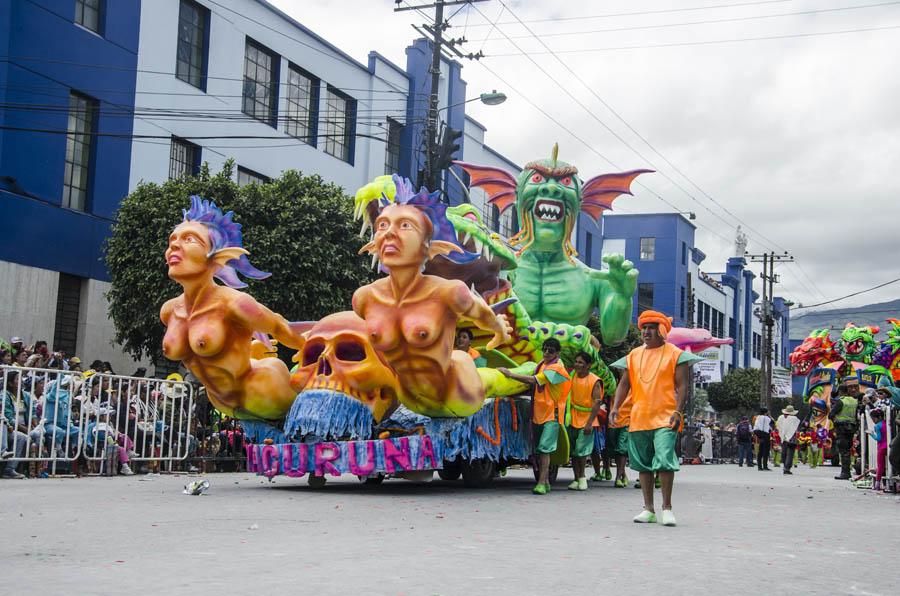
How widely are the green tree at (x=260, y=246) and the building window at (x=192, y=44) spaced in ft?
16.2

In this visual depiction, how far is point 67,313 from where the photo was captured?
20484mm

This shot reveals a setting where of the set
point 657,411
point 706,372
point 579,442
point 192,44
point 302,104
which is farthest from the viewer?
point 706,372

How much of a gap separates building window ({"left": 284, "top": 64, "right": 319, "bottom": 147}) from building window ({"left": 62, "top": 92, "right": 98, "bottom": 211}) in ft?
23.3

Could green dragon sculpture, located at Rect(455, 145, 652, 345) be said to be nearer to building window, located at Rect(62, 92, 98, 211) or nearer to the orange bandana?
the orange bandana

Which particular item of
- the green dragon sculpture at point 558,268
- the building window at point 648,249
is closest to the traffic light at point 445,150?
the green dragon sculpture at point 558,268

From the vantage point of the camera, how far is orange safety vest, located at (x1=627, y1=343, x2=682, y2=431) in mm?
8391

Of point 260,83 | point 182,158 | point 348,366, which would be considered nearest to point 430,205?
point 348,366

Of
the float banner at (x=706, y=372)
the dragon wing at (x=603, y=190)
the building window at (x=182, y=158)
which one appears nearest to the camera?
the dragon wing at (x=603, y=190)

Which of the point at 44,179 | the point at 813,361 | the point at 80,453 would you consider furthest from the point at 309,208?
the point at 813,361

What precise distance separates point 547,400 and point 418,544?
17.4 ft

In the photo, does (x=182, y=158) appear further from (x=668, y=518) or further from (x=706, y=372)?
(x=706, y=372)

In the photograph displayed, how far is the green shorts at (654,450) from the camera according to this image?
8.24 metres

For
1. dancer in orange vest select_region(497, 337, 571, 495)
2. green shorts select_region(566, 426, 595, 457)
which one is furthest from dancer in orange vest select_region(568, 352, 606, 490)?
dancer in orange vest select_region(497, 337, 571, 495)

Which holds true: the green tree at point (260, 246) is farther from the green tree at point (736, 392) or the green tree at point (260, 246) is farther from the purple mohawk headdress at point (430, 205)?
the green tree at point (736, 392)
